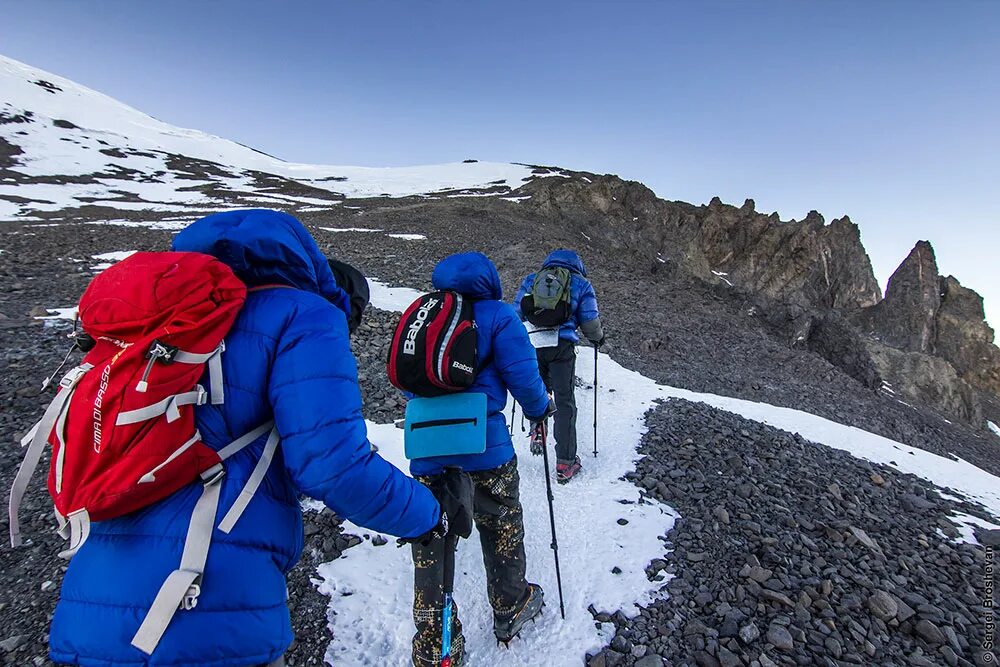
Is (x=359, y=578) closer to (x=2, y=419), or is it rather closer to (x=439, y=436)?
(x=439, y=436)

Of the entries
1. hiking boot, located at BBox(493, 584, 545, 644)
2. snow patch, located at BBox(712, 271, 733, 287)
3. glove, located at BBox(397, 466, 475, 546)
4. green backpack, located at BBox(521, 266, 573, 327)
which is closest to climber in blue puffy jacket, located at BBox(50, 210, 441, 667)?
glove, located at BBox(397, 466, 475, 546)

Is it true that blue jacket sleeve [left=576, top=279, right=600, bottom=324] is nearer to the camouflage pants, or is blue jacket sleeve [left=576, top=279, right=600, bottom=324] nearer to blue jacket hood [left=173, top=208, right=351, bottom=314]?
the camouflage pants

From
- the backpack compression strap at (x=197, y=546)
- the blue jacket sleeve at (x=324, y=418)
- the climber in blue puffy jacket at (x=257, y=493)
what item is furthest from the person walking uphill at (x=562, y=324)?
the backpack compression strap at (x=197, y=546)

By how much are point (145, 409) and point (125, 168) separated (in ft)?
294

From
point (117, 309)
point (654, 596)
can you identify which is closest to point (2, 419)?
point (117, 309)

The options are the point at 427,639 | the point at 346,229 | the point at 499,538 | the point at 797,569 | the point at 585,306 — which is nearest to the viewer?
the point at 427,639

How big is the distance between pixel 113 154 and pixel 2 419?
93954mm

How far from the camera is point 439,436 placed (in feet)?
11.7

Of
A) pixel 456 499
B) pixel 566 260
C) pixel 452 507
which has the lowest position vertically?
pixel 456 499

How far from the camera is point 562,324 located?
6535 mm

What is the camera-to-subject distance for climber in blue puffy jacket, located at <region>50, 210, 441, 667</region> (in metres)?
1.63

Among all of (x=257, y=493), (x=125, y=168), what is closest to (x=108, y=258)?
(x=257, y=493)

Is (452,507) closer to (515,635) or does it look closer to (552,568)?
(515,635)

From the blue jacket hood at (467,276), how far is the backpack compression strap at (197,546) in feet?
6.49
